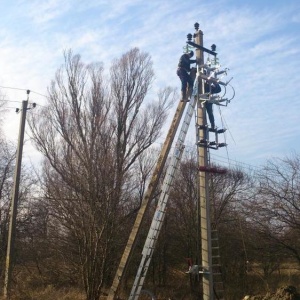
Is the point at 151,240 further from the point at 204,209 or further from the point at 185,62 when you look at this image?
the point at 185,62

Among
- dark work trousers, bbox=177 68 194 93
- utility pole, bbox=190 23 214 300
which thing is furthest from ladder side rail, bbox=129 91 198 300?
dark work trousers, bbox=177 68 194 93

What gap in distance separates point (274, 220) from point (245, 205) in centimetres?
231

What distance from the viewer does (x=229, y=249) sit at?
23.8 meters

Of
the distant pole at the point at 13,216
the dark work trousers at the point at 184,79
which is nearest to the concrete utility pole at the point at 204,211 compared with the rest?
the dark work trousers at the point at 184,79

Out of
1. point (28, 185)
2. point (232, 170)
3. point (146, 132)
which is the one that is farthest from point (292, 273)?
point (28, 185)

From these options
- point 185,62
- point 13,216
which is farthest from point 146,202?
point 13,216

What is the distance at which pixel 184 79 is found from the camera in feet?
32.4

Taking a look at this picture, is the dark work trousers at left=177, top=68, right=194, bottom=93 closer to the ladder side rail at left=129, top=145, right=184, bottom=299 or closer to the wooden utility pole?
the wooden utility pole

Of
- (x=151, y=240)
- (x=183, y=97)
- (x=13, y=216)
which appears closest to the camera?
(x=151, y=240)

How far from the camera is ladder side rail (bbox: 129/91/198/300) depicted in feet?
27.5

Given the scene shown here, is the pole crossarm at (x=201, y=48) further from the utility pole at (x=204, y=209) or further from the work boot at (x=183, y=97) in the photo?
the work boot at (x=183, y=97)

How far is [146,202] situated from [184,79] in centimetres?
311

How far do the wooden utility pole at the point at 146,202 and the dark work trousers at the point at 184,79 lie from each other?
1.61 ft

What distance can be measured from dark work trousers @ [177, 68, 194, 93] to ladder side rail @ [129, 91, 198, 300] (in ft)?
1.52
